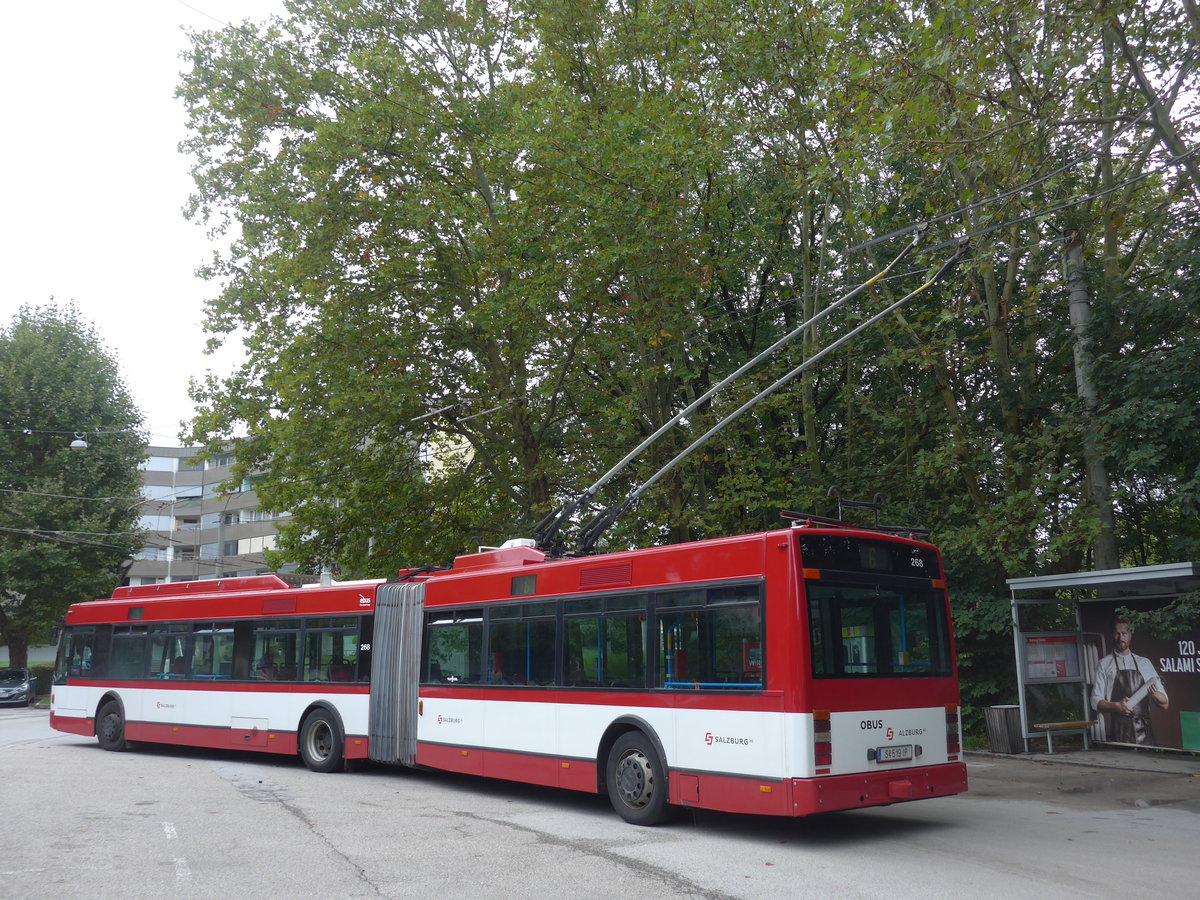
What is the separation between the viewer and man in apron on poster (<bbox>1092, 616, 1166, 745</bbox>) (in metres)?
15.8

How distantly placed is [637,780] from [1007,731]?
8.71 meters

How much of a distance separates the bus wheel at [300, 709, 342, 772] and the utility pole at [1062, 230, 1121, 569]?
454 inches

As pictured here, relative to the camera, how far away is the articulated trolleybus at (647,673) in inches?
352

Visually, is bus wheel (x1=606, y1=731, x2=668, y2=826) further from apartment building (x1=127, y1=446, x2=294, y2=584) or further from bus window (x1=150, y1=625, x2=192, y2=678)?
apartment building (x1=127, y1=446, x2=294, y2=584)

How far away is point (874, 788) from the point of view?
356 inches

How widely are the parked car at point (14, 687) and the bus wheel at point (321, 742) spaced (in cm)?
2840

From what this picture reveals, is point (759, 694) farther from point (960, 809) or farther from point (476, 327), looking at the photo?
point (476, 327)

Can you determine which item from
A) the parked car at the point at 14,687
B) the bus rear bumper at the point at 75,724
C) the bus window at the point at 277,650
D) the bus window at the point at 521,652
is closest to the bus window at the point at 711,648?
the bus window at the point at 521,652

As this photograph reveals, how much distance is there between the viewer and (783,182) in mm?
20750

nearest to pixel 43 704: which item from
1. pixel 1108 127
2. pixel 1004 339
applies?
pixel 1004 339

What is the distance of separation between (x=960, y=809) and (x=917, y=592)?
9.09 feet

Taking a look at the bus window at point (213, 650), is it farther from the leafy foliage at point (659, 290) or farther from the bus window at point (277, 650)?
the leafy foliage at point (659, 290)

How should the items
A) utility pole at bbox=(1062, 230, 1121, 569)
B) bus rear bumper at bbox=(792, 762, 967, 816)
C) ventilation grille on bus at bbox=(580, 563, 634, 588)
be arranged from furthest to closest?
utility pole at bbox=(1062, 230, 1121, 569)
ventilation grille on bus at bbox=(580, 563, 634, 588)
bus rear bumper at bbox=(792, 762, 967, 816)

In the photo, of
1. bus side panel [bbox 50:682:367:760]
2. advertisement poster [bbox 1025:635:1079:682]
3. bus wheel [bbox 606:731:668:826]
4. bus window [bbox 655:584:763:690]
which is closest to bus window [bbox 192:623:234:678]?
bus side panel [bbox 50:682:367:760]
